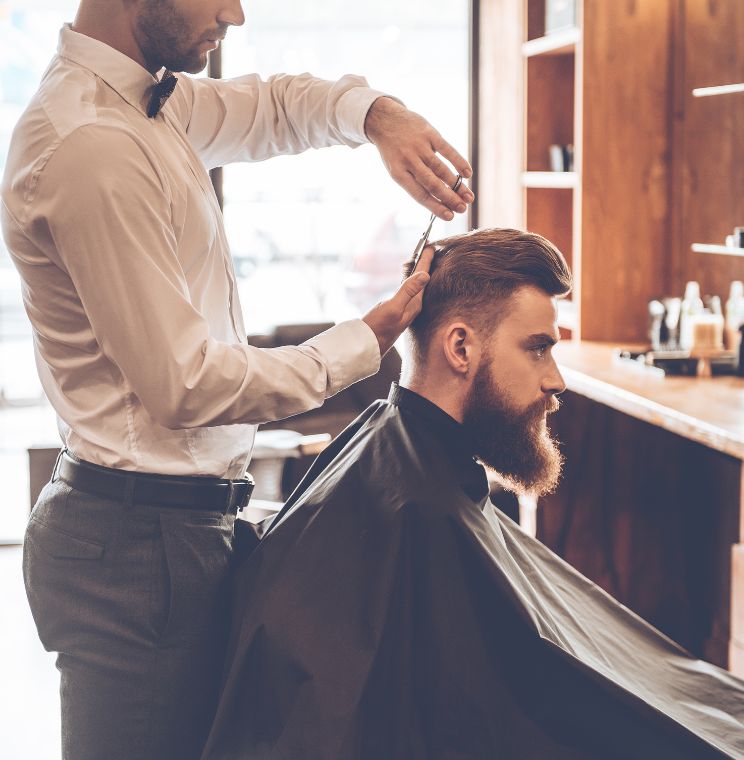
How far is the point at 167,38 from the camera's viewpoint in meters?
1.45

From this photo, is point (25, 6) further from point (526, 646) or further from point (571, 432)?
point (526, 646)

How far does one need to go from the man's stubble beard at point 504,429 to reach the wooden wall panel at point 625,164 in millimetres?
2628

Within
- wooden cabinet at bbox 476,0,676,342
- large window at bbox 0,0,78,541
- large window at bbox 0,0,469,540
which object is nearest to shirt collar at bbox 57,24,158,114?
wooden cabinet at bbox 476,0,676,342

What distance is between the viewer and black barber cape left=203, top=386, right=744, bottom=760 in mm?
1484

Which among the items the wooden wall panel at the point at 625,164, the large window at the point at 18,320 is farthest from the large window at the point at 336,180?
the wooden wall panel at the point at 625,164

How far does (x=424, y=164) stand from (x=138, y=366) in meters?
0.55

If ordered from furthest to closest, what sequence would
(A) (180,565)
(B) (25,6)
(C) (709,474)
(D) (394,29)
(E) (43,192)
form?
(D) (394,29), (B) (25,6), (C) (709,474), (A) (180,565), (E) (43,192)

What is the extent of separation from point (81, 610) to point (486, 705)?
1.91ft

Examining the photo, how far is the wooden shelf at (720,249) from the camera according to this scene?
12.0 feet

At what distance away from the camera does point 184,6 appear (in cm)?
141

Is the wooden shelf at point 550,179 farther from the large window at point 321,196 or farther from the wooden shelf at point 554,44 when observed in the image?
the large window at point 321,196

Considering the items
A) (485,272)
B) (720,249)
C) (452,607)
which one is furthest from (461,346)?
(720,249)

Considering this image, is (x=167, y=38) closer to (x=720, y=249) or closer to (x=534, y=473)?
(x=534, y=473)

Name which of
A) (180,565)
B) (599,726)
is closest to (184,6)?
(180,565)
